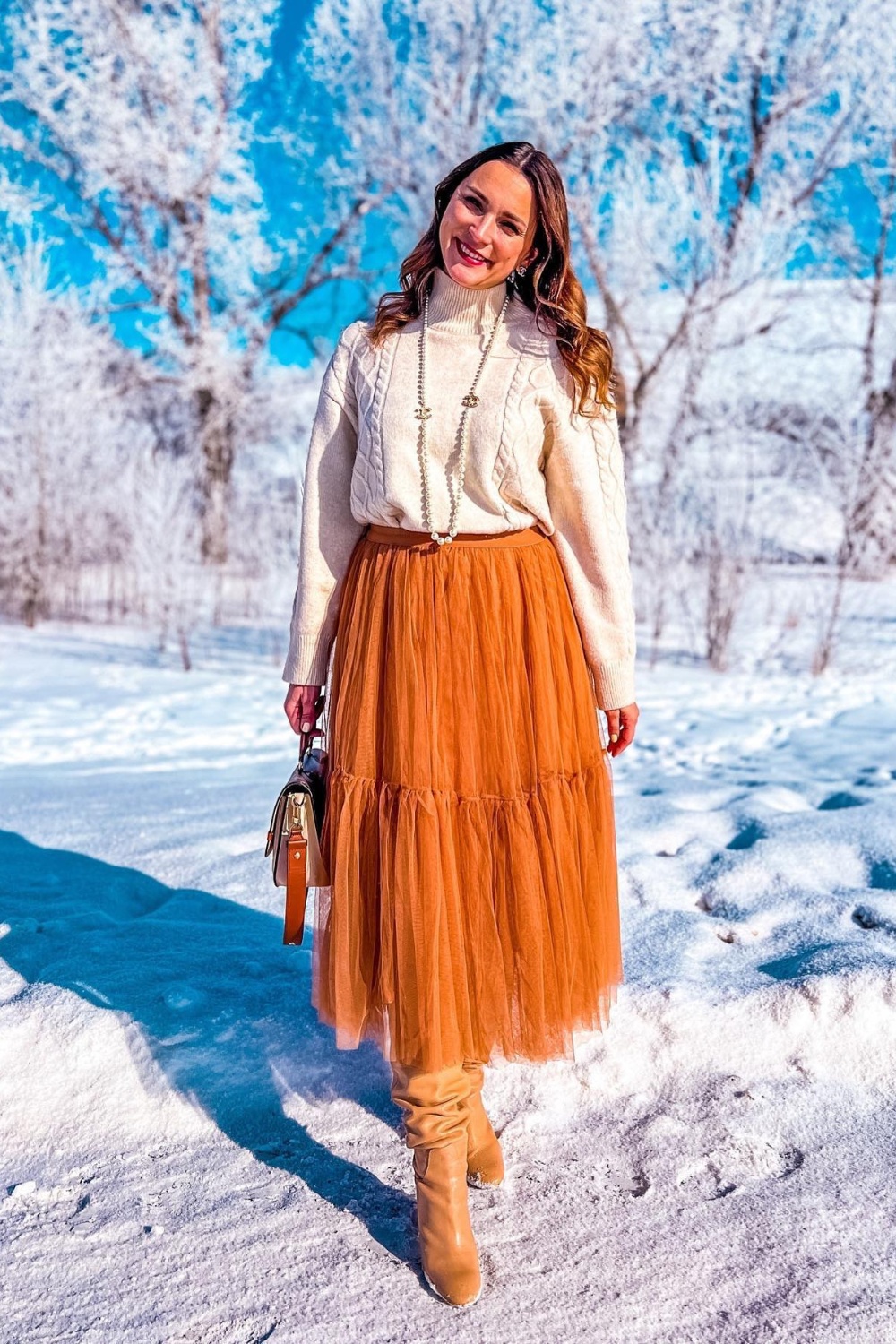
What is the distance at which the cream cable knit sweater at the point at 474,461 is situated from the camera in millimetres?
1618

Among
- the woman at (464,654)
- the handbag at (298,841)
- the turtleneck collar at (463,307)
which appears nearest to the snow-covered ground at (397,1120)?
the woman at (464,654)

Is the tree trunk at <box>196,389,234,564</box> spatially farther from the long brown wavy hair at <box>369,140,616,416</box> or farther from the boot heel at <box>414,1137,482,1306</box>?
the boot heel at <box>414,1137,482,1306</box>

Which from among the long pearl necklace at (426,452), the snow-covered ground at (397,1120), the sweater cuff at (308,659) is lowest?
the snow-covered ground at (397,1120)

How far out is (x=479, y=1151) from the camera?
1.81 meters

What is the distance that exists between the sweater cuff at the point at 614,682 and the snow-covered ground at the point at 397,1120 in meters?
0.77

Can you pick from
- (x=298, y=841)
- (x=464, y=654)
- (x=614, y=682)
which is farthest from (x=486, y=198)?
(x=298, y=841)

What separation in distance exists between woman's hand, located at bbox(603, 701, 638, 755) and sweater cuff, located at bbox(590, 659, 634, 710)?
1cm

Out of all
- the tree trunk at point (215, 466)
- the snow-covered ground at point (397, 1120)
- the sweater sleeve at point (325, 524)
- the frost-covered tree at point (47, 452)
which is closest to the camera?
the snow-covered ground at point (397, 1120)

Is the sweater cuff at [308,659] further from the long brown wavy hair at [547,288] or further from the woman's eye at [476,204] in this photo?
the woman's eye at [476,204]

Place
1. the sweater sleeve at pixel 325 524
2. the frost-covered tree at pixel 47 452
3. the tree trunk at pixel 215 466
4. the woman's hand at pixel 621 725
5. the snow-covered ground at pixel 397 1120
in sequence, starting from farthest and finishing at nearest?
the tree trunk at pixel 215 466, the frost-covered tree at pixel 47 452, the woman's hand at pixel 621 725, the sweater sleeve at pixel 325 524, the snow-covered ground at pixel 397 1120

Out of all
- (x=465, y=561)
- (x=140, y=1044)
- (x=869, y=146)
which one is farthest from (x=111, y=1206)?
(x=869, y=146)

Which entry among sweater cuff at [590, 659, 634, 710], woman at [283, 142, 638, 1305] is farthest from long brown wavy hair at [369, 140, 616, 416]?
sweater cuff at [590, 659, 634, 710]

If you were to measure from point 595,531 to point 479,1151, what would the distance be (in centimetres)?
110

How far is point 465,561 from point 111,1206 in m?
1.23
